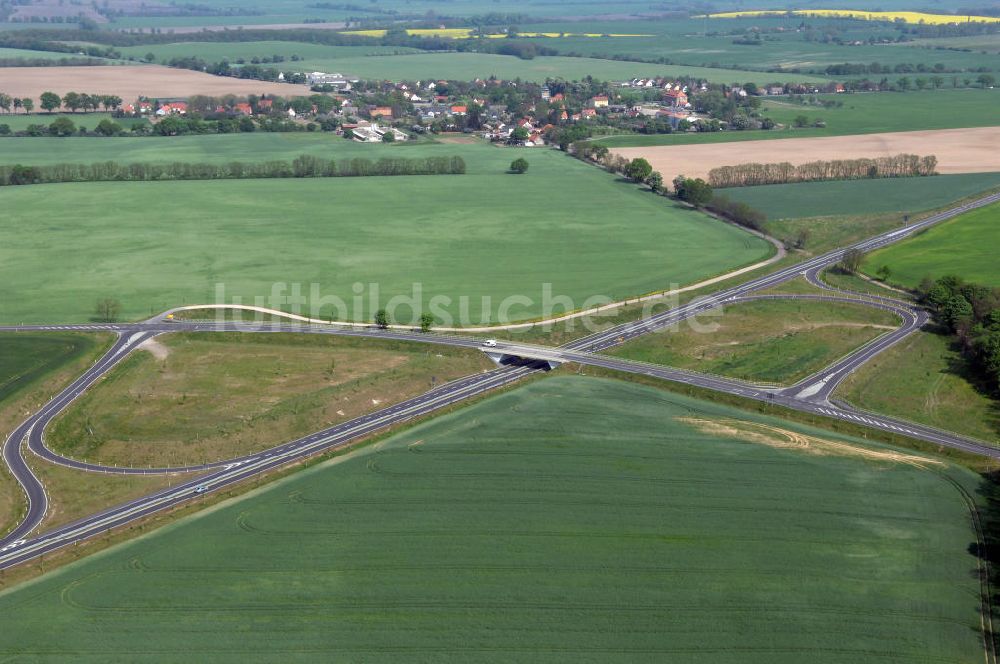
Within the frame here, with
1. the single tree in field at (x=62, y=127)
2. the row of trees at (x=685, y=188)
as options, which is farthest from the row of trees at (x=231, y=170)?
the single tree in field at (x=62, y=127)

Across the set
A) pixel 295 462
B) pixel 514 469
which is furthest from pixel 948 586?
pixel 295 462

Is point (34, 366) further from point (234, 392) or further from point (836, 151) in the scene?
point (836, 151)

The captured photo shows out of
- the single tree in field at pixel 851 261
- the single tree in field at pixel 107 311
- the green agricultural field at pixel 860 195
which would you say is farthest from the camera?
the green agricultural field at pixel 860 195

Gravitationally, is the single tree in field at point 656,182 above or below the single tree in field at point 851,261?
above

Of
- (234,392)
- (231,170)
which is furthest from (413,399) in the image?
(231,170)

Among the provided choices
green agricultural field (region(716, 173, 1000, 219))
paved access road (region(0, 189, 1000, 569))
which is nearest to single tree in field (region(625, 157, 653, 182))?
green agricultural field (region(716, 173, 1000, 219))

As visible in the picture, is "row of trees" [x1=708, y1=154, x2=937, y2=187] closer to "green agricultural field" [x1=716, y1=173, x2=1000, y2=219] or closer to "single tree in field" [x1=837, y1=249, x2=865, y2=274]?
"green agricultural field" [x1=716, y1=173, x2=1000, y2=219]

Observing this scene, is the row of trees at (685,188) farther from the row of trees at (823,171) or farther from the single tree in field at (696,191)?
the row of trees at (823,171)
